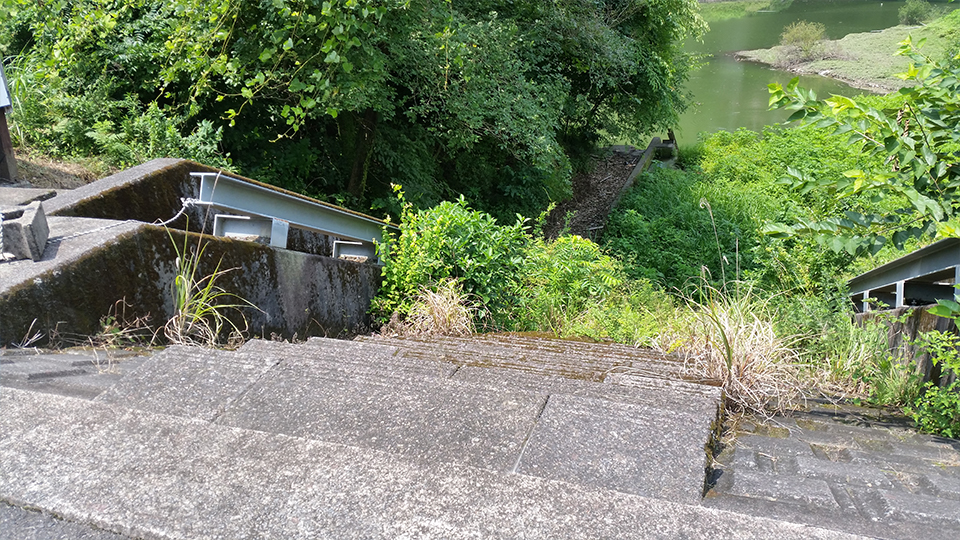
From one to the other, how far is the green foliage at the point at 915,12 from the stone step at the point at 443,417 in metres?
40.0

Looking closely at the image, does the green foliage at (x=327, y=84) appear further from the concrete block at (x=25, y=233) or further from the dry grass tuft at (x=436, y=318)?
the concrete block at (x=25, y=233)

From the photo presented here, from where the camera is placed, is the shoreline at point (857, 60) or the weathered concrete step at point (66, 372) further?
the shoreline at point (857, 60)

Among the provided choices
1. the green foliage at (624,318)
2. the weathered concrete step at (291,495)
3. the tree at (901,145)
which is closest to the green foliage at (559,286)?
the green foliage at (624,318)

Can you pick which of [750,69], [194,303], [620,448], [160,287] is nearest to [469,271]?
[194,303]

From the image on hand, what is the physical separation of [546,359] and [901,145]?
6.71 ft

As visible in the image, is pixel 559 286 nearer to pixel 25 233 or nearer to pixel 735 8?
pixel 25 233

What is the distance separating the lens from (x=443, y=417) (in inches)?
69.6

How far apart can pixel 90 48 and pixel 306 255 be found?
18.5 feet

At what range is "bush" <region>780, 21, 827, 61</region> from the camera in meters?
31.7

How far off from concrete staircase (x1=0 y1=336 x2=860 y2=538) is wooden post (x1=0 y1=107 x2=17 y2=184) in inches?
193

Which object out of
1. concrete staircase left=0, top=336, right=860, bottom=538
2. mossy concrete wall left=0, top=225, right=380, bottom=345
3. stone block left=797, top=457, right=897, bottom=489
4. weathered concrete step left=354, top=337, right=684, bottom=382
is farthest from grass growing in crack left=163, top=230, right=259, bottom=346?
stone block left=797, top=457, right=897, bottom=489

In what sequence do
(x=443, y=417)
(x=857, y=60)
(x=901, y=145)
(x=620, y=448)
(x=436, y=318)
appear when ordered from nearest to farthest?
(x=620, y=448), (x=443, y=417), (x=901, y=145), (x=436, y=318), (x=857, y=60)

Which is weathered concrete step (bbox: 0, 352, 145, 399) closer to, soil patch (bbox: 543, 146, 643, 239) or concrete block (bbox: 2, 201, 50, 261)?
concrete block (bbox: 2, 201, 50, 261)

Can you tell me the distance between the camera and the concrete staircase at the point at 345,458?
1.31m
